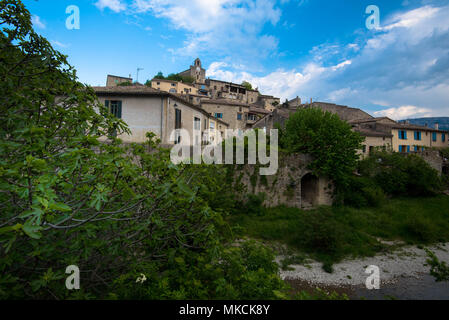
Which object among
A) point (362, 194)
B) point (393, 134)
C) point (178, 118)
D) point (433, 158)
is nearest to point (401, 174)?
point (362, 194)

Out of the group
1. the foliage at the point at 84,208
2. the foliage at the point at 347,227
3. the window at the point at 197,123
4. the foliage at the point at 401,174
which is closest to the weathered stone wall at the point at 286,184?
the foliage at the point at 347,227

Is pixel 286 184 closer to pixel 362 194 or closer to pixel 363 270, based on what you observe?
pixel 362 194

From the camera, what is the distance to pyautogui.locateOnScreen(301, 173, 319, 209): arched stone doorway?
17734mm

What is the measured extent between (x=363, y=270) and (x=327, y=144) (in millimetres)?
9154

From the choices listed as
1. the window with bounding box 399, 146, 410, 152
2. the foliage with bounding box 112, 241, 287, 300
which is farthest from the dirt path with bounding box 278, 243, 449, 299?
the window with bounding box 399, 146, 410, 152

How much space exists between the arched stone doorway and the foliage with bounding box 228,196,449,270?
151 centimetres

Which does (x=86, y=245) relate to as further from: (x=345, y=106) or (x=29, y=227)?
(x=345, y=106)

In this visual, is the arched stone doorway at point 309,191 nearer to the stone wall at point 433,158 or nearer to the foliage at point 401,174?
the foliage at point 401,174

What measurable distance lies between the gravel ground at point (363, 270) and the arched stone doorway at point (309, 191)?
585cm

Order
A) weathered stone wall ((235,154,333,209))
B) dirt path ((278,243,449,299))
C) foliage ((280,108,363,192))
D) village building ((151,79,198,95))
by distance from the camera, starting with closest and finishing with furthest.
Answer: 1. dirt path ((278,243,449,299))
2. weathered stone wall ((235,154,333,209))
3. foliage ((280,108,363,192))
4. village building ((151,79,198,95))

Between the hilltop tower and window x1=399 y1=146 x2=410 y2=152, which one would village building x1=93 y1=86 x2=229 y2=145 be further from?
the hilltop tower

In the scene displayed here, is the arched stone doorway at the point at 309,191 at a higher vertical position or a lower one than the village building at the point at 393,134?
lower

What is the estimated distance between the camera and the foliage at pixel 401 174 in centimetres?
1955
